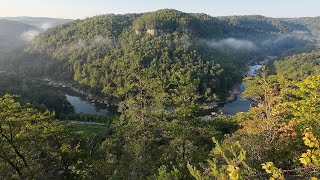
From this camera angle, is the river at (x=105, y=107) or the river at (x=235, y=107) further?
the river at (x=105, y=107)

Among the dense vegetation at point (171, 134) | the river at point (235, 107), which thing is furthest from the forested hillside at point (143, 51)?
the river at point (235, 107)

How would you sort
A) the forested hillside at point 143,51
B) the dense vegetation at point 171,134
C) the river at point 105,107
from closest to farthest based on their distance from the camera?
the dense vegetation at point 171,134 → the river at point 105,107 → the forested hillside at point 143,51

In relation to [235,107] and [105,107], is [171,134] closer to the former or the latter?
[105,107]

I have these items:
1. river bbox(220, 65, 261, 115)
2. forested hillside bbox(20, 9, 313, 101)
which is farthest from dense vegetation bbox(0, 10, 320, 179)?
river bbox(220, 65, 261, 115)

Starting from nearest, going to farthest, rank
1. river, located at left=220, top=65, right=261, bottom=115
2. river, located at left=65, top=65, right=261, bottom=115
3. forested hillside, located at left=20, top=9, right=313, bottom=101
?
river, located at left=220, top=65, right=261, bottom=115 < river, located at left=65, top=65, right=261, bottom=115 < forested hillside, located at left=20, top=9, right=313, bottom=101

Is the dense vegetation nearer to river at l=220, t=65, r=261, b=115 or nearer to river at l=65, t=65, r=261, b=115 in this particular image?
river at l=220, t=65, r=261, b=115

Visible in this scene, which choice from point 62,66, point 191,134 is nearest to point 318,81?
point 191,134

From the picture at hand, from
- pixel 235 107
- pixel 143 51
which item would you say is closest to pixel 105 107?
pixel 143 51

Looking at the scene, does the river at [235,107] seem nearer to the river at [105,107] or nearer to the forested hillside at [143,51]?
the river at [105,107]

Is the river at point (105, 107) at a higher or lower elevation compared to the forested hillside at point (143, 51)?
lower

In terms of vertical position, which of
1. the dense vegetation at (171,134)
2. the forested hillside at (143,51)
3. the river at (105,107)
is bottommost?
the river at (105,107)

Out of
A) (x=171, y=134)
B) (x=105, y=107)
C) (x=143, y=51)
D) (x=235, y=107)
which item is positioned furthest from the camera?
(x=143, y=51)

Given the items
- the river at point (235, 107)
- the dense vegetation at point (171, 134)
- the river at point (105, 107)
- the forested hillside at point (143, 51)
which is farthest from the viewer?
the forested hillside at point (143, 51)
